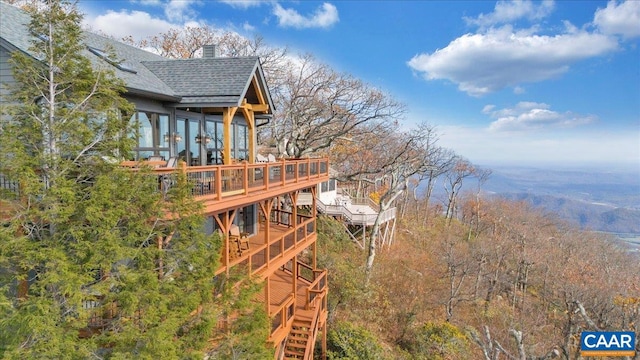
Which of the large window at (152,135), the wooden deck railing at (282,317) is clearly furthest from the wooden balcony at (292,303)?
the large window at (152,135)

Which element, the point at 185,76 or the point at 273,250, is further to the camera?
the point at 273,250

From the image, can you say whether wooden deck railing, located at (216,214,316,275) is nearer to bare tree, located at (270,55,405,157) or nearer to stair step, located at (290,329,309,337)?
stair step, located at (290,329,309,337)

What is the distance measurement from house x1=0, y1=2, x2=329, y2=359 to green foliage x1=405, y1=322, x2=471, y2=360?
5.79 m

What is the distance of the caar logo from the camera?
9.62m

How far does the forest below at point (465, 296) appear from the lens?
16531mm

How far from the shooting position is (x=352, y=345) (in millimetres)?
15109

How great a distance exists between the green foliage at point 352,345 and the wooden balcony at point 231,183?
720 centimetres

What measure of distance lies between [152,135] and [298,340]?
8.84 meters

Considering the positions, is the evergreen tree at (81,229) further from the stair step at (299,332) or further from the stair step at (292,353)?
the stair step at (292,353)

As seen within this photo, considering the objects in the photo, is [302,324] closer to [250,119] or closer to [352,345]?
[352,345]

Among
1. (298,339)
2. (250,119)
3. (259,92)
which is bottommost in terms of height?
(298,339)

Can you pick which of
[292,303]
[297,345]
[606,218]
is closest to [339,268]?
[292,303]

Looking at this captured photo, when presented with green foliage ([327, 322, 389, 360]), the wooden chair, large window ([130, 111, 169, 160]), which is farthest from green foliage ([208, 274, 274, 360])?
green foliage ([327, 322, 389, 360])

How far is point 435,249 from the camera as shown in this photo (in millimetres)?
29750
